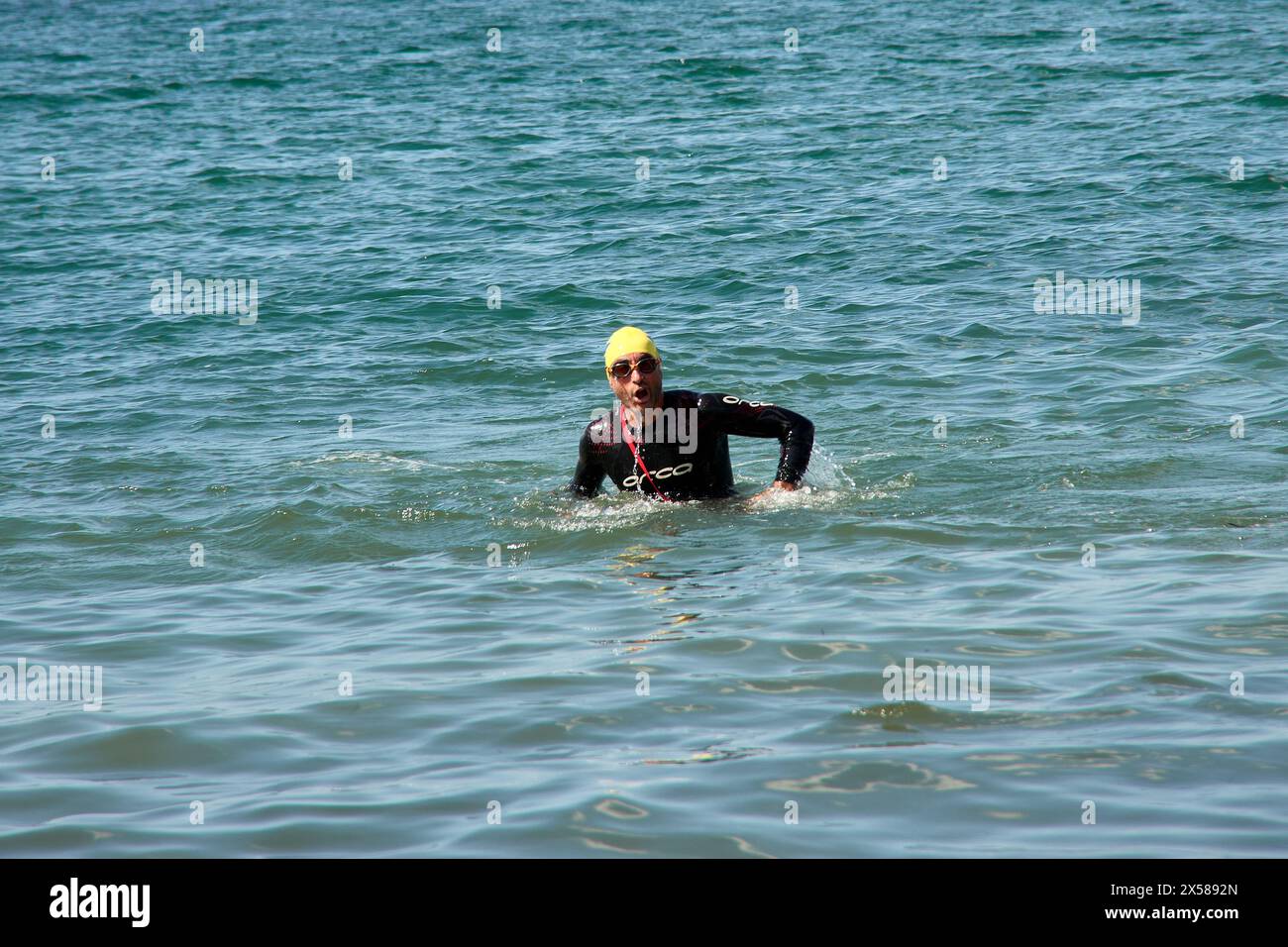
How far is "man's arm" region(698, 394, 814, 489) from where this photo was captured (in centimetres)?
923

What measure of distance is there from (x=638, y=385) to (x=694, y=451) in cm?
67

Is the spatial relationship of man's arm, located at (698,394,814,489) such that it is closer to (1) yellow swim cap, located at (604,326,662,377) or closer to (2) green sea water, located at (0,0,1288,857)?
(2) green sea water, located at (0,0,1288,857)

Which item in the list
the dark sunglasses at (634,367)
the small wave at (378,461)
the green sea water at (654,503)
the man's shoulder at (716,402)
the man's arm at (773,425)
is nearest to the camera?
the green sea water at (654,503)

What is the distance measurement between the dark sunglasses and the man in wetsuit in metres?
0.04

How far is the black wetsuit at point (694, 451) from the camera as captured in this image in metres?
9.30

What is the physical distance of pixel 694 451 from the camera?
31.0 ft

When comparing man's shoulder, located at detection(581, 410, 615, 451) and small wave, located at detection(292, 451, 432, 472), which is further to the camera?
small wave, located at detection(292, 451, 432, 472)

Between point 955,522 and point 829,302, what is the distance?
24.6 feet

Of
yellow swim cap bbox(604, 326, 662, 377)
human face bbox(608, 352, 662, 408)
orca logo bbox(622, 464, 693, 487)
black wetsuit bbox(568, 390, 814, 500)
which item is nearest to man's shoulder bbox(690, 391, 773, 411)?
black wetsuit bbox(568, 390, 814, 500)

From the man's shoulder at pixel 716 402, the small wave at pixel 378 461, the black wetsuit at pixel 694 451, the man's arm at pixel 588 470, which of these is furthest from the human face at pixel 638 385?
the small wave at pixel 378 461

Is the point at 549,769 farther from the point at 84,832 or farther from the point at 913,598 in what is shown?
the point at 913,598

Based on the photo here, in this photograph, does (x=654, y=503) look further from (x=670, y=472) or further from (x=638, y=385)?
(x=638, y=385)

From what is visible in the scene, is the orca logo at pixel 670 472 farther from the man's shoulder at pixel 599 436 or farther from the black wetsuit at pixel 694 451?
the man's shoulder at pixel 599 436

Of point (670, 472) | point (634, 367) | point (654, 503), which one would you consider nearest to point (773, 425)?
point (670, 472)
